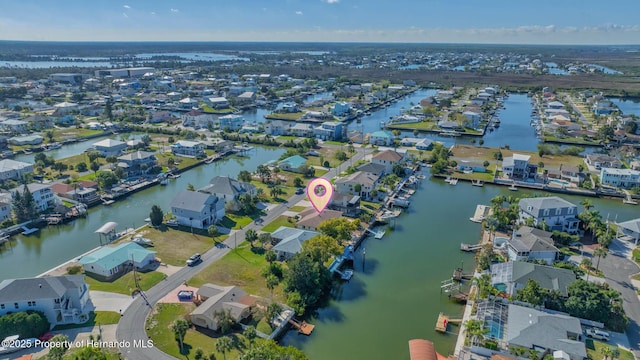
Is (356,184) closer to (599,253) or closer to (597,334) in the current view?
(599,253)

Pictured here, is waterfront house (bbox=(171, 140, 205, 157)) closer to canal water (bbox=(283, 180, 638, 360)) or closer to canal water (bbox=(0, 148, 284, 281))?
canal water (bbox=(0, 148, 284, 281))

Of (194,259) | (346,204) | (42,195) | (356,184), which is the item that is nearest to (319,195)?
(346,204)

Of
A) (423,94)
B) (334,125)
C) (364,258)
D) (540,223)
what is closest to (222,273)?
(364,258)

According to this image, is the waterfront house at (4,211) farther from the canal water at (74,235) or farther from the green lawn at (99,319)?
the green lawn at (99,319)

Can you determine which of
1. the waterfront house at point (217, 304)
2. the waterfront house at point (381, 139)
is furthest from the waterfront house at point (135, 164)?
the waterfront house at point (381, 139)

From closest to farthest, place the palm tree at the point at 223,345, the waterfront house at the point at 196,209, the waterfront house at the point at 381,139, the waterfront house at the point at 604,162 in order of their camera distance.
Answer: the palm tree at the point at 223,345
the waterfront house at the point at 196,209
the waterfront house at the point at 604,162
the waterfront house at the point at 381,139

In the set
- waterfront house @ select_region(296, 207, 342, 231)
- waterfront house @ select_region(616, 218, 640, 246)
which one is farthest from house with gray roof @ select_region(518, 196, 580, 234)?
waterfront house @ select_region(296, 207, 342, 231)

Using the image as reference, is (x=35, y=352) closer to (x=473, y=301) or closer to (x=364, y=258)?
(x=364, y=258)

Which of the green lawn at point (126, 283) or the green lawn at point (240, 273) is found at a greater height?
the green lawn at point (126, 283)
